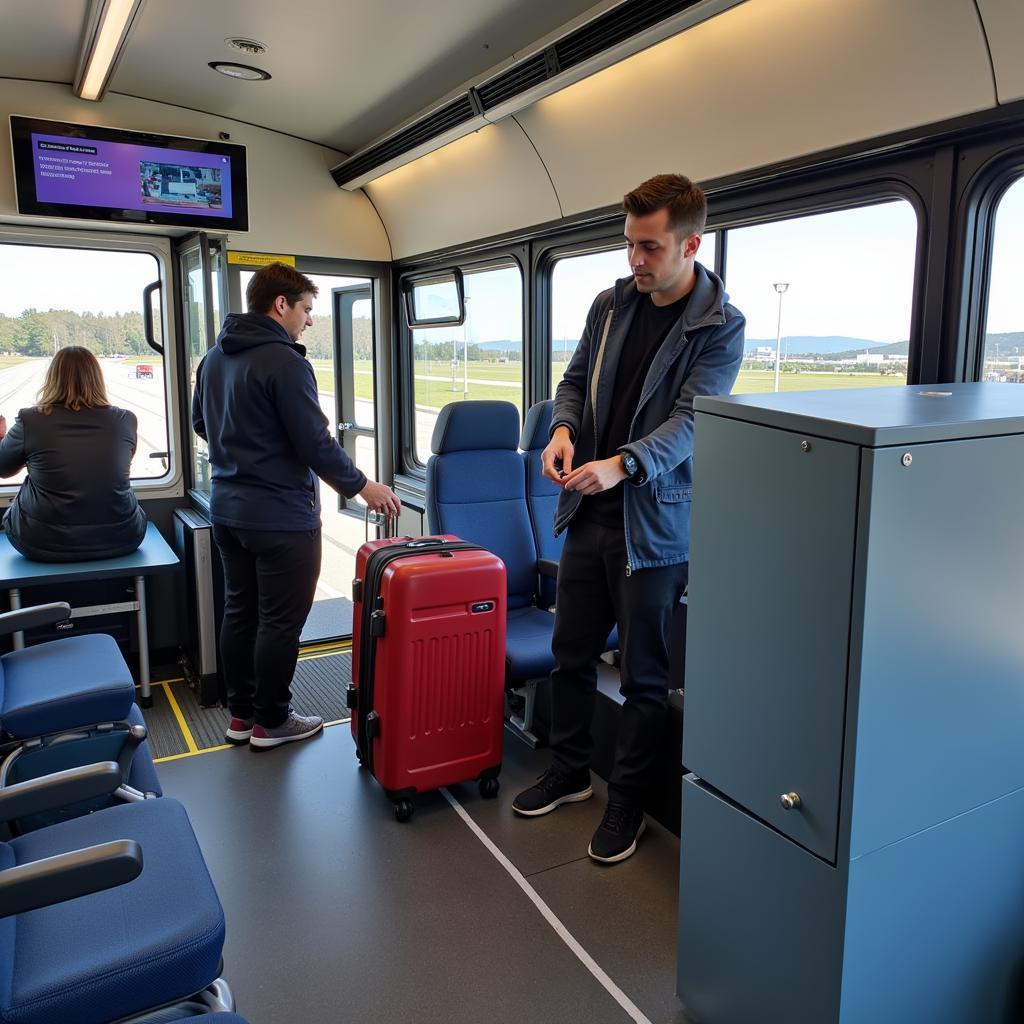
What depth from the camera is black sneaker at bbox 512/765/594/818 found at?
294 cm

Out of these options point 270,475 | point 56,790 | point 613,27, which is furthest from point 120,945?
point 613,27

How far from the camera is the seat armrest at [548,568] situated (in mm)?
3510

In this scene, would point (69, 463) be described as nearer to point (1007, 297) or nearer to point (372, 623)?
point (372, 623)

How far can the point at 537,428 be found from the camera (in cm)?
379

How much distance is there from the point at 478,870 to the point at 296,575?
1343mm

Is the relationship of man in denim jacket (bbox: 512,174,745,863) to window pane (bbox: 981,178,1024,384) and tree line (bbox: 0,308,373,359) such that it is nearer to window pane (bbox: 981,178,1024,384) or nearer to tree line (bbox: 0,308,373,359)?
window pane (bbox: 981,178,1024,384)

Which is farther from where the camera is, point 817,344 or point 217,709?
point 217,709

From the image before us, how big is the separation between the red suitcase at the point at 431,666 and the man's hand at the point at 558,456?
0.52m

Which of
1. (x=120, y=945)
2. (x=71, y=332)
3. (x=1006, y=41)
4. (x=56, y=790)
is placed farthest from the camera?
(x=71, y=332)

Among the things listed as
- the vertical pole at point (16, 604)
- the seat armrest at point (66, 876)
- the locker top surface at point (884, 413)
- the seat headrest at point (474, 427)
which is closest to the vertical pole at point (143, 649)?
the vertical pole at point (16, 604)

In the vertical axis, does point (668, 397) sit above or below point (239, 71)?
below

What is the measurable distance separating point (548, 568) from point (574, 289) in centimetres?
151

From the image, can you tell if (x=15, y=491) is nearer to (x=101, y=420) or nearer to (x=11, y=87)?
(x=101, y=420)

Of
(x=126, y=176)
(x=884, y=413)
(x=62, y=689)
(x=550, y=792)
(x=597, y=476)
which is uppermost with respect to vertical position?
(x=126, y=176)
